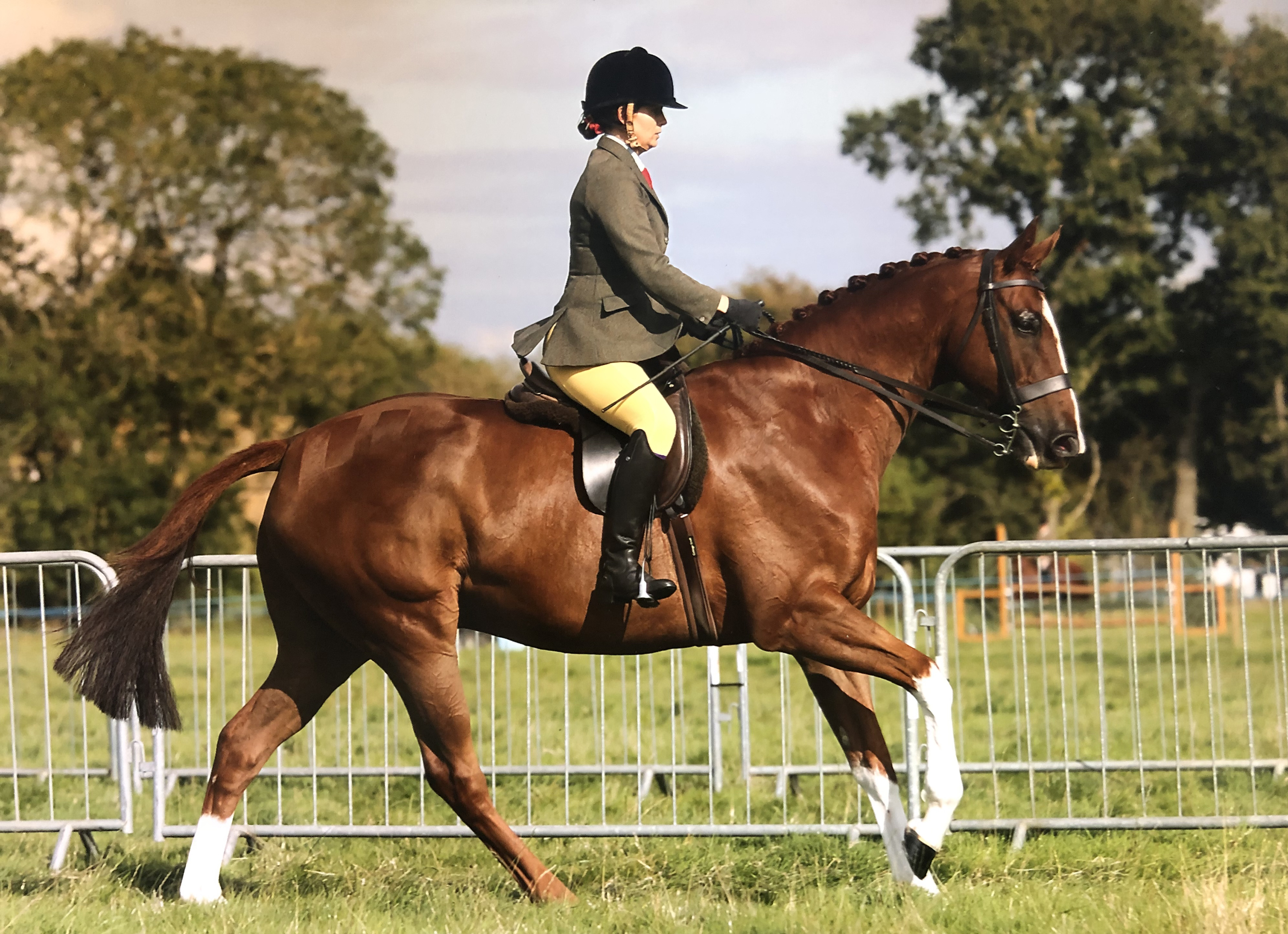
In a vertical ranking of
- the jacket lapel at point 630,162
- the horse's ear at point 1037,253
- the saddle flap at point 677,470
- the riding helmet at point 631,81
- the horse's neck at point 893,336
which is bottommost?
the saddle flap at point 677,470

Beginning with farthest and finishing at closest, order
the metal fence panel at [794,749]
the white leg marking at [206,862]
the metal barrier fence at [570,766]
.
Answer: the metal barrier fence at [570,766], the metal fence panel at [794,749], the white leg marking at [206,862]

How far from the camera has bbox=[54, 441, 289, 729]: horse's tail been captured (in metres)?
6.42

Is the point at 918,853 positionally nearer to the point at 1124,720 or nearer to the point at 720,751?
the point at 720,751

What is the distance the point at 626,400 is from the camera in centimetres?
571

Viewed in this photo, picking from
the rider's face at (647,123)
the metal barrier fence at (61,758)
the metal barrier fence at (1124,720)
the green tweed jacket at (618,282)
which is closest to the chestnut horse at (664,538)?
the green tweed jacket at (618,282)

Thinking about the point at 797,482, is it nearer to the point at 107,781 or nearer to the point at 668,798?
the point at 668,798

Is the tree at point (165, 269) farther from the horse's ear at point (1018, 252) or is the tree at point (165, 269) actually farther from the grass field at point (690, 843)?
the horse's ear at point (1018, 252)

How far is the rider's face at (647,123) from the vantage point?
5938 millimetres

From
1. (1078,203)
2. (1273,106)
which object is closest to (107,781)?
(1078,203)

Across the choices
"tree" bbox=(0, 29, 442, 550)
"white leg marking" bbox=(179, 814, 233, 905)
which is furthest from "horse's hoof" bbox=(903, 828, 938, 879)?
"tree" bbox=(0, 29, 442, 550)

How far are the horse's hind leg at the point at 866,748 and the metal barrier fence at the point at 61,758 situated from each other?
3.23 m

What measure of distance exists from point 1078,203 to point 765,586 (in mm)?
38208

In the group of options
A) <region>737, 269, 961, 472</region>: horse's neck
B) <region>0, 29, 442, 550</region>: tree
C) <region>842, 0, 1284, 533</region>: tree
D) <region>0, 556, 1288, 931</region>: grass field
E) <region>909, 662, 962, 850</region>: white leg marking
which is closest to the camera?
<region>0, 556, 1288, 931</region>: grass field

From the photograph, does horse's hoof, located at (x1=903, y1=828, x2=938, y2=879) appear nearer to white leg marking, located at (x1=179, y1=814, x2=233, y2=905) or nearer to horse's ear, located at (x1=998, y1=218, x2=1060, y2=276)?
horse's ear, located at (x1=998, y1=218, x2=1060, y2=276)
